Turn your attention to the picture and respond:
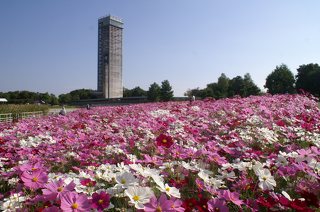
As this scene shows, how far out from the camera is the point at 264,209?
6.66ft

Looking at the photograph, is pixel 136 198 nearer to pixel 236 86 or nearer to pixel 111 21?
pixel 236 86

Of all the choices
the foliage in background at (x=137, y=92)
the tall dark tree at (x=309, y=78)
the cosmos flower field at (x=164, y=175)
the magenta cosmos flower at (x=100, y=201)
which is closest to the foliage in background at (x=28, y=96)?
the foliage in background at (x=137, y=92)

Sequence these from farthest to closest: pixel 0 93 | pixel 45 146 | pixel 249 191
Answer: pixel 0 93, pixel 45 146, pixel 249 191

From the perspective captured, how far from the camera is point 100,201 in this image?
55.1 inches

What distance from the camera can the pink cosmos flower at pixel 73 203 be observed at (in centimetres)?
128

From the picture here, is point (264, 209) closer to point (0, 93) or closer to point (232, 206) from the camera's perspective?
point (232, 206)

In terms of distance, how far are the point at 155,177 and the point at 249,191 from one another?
868 mm

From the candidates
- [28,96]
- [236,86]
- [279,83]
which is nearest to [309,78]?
[279,83]

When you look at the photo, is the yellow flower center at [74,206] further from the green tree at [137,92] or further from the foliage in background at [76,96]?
the foliage in background at [76,96]

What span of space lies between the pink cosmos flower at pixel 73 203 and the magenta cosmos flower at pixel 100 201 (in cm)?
5

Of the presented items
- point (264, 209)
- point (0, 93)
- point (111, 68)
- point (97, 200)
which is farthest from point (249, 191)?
point (0, 93)

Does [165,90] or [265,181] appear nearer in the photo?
[265,181]

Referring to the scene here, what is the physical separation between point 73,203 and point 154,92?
54713 mm

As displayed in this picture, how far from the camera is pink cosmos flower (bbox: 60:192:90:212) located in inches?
50.3
